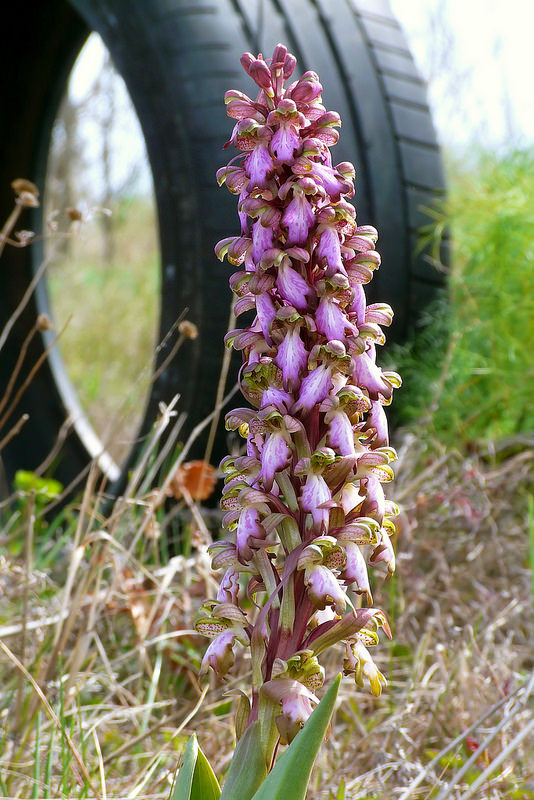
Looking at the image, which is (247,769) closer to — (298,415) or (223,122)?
(298,415)

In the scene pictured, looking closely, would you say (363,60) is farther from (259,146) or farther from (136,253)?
(136,253)

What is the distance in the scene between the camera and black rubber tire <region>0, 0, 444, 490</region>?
2.24 meters

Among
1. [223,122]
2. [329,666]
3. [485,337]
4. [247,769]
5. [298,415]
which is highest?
[223,122]

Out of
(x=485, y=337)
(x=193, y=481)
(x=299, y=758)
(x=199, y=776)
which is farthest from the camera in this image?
(x=485, y=337)

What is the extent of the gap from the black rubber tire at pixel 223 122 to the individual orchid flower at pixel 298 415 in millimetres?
1513

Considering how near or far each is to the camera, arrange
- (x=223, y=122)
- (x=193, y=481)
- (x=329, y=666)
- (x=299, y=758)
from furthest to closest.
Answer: (x=223, y=122), (x=193, y=481), (x=329, y=666), (x=299, y=758)

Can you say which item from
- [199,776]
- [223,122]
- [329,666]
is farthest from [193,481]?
[199,776]

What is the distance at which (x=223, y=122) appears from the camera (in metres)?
2.23

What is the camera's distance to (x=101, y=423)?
4.36m

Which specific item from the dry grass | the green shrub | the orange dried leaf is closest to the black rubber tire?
the green shrub

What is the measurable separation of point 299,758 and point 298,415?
275mm

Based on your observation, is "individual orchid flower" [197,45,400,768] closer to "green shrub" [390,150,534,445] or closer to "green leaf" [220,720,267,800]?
"green leaf" [220,720,267,800]

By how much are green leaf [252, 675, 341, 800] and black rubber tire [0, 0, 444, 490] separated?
1707 millimetres

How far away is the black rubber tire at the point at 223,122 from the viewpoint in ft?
7.36
